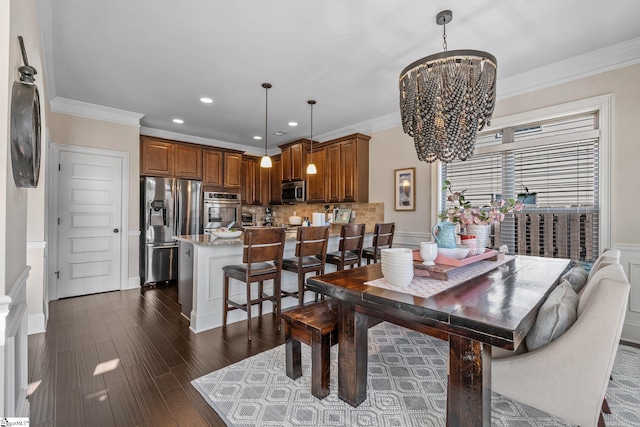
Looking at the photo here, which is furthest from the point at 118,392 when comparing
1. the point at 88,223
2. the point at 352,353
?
the point at 88,223

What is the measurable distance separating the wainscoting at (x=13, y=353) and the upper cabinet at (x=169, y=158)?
11.2 ft

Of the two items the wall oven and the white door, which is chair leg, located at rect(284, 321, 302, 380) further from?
the white door

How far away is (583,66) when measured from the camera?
9.09ft

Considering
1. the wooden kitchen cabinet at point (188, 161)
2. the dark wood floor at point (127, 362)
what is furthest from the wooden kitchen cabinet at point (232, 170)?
the dark wood floor at point (127, 362)

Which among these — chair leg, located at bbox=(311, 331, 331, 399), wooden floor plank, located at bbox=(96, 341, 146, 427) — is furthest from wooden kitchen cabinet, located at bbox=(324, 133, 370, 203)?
wooden floor plank, located at bbox=(96, 341, 146, 427)

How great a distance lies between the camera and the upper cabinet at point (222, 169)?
5273 mm

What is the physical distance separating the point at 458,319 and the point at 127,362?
2.35 meters

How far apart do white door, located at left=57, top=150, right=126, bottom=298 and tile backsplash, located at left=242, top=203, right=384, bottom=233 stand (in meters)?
2.57

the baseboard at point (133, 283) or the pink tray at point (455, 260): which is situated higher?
the pink tray at point (455, 260)

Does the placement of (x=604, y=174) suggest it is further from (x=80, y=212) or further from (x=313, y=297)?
(x=80, y=212)

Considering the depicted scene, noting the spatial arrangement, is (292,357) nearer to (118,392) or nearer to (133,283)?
(118,392)

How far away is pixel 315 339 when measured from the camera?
170 cm

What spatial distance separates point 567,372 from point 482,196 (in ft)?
8.92

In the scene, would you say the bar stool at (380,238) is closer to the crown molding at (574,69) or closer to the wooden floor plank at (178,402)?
the crown molding at (574,69)
